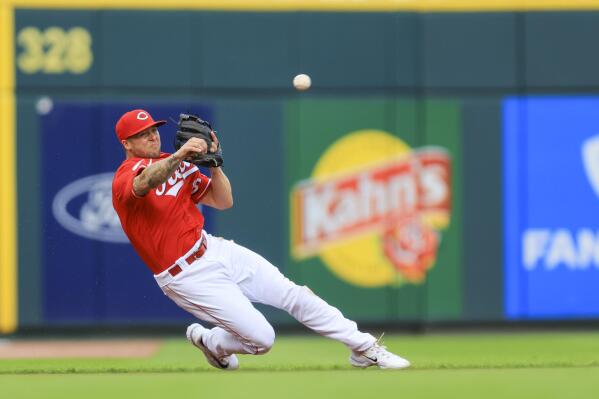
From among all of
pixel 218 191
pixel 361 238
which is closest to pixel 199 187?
pixel 218 191

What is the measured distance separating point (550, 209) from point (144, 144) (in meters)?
5.38

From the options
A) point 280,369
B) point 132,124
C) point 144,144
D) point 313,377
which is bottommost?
point 280,369

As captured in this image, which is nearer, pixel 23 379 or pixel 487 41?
pixel 23 379

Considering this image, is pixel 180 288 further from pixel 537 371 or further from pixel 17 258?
pixel 17 258

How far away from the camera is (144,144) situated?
6.73m

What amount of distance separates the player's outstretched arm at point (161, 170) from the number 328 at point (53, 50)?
4624mm

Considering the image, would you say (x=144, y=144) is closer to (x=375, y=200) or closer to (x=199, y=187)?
(x=199, y=187)

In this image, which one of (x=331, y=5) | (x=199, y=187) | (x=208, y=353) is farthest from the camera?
(x=331, y=5)

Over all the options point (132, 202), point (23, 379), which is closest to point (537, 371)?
point (132, 202)

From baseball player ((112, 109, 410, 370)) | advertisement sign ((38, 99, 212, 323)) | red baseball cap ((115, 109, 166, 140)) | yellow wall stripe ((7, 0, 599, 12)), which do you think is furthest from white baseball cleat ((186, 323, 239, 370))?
yellow wall stripe ((7, 0, 599, 12))

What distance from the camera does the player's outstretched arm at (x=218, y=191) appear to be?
6.91m

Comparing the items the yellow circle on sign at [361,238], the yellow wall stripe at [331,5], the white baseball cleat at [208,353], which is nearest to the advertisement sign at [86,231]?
the yellow wall stripe at [331,5]

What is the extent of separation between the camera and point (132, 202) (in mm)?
6504

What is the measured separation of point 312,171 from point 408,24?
169cm
